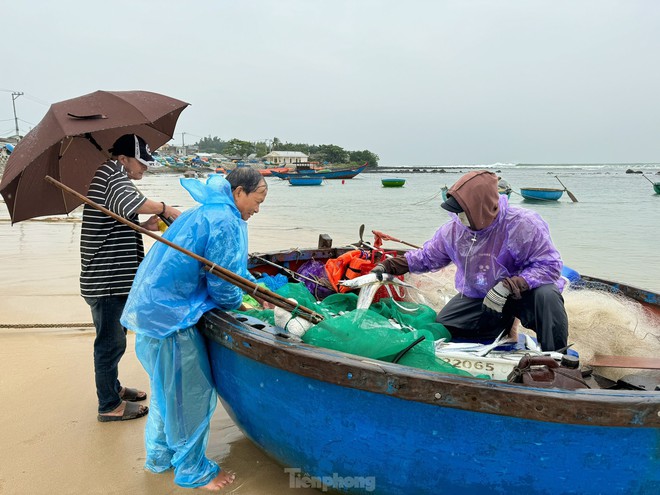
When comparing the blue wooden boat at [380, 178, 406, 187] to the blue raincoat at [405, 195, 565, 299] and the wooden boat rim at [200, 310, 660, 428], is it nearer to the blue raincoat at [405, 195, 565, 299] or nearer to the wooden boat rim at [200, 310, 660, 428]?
the blue raincoat at [405, 195, 565, 299]

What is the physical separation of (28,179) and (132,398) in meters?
1.65

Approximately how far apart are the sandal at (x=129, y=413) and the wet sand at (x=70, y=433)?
3 cm

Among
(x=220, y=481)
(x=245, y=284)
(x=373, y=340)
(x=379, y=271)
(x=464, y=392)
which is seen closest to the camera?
(x=464, y=392)

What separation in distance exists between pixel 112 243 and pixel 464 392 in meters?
2.16

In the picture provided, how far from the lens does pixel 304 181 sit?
47.7m

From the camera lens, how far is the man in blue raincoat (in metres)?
2.34

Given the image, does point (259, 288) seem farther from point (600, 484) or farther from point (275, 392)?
point (600, 484)

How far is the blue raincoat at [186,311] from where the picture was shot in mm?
2342

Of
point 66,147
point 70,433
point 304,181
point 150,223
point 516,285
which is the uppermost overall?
point 66,147

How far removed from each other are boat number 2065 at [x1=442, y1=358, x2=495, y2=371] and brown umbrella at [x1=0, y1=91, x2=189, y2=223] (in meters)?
2.24

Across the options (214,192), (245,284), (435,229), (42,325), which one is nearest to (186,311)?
(245,284)

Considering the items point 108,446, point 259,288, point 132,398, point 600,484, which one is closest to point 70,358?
point 132,398

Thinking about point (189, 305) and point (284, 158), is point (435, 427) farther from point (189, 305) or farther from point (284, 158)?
point (284, 158)

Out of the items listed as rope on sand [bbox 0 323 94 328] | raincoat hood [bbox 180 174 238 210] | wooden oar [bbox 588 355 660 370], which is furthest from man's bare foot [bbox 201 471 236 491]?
rope on sand [bbox 0 323 94 328]
